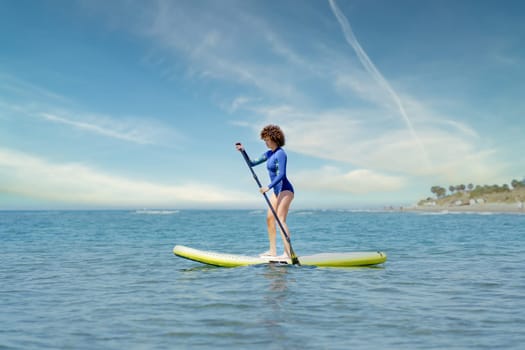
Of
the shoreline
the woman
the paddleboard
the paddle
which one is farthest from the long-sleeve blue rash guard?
the shoreline

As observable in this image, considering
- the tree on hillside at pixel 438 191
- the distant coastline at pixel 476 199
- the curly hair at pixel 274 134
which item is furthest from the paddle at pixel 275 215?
the tree on hillside at pixel 438 191

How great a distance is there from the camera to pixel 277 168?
9.59m

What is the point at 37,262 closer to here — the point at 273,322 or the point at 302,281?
the point at 302,281

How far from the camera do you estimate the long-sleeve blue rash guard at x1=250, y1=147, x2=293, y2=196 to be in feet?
30.9

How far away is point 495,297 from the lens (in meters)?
6.76

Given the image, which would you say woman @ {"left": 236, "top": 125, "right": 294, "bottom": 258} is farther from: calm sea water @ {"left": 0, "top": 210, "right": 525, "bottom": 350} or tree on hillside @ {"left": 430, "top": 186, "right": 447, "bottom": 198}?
tree on hillside @ {"left": 430, "top": 186, "right": 447, "bottom": 198}

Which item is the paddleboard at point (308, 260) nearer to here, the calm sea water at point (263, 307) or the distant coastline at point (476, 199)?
the calm sea water at point (263, 307)

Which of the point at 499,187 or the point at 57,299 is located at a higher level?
the point at 499,187

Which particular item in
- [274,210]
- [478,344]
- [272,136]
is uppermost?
[272,136]

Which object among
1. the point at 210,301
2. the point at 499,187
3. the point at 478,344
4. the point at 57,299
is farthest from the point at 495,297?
the point at 499,187

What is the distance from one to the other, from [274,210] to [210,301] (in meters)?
3.46

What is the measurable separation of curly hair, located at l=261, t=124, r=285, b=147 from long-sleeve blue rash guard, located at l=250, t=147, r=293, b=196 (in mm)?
173

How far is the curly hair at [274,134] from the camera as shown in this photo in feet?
31.4

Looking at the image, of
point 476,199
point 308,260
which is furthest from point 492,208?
point 308,260
